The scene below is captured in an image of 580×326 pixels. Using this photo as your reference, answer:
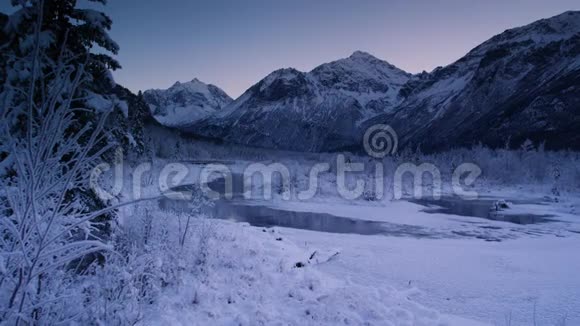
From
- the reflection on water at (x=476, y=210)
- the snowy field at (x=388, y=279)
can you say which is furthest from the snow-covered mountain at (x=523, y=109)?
the snowy field at (x=388, y=279)

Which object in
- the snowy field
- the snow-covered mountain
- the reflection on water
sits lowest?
the reflection on water

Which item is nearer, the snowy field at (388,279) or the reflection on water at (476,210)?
the snowy field at (388,279)

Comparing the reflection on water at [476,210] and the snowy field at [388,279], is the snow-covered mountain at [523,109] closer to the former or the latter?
the reflection on water at [476,210]

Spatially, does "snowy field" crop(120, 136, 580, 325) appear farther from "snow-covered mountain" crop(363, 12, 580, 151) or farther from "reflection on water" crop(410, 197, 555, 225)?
"snow-covered mountain" crop(363, 12, 580, 151)

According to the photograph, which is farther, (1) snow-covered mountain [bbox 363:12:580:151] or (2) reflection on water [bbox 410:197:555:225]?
(1) snow-covered mountain [bbox 363:12:580:151]

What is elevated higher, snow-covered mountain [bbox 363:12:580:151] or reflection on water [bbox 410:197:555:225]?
snow-covered mountain [bbox 363:12:580:151]

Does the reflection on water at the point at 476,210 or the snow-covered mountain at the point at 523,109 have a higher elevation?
the snow-covered mountain at the point at 523,109

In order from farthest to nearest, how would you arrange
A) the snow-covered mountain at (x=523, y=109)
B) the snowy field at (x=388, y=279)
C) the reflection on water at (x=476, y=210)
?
1. the snow-covered mountain at (x=523, y=109)
2. the reflection on water at (x=476, y=210)
3. the snowy field at (x=388, y=279)

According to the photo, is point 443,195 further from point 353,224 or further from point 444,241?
point 444,241

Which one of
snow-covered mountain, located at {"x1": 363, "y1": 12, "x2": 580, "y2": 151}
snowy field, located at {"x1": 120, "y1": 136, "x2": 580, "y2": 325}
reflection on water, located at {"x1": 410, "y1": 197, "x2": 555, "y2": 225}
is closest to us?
snowy field, located at {"x1": 120, "y1": 136, "x2": 580, "y2": 325}

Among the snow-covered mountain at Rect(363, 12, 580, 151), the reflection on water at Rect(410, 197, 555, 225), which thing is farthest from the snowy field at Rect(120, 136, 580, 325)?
the snow-covered mountain at Rect(363, 12, 580, 151)

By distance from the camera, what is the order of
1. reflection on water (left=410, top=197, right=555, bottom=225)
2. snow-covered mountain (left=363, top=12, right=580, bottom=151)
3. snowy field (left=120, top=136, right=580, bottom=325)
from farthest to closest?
snow-covered mountain (left=363, top=12, right=580, bottom=151)
reflection on water (left=410, top=197, right=555, bottom=225)
snowy field (left=120, top=136, right=580, bottom=325)

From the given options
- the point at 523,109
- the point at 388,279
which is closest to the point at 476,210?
the point at 388,279

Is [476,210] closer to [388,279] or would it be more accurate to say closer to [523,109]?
[388,279]
